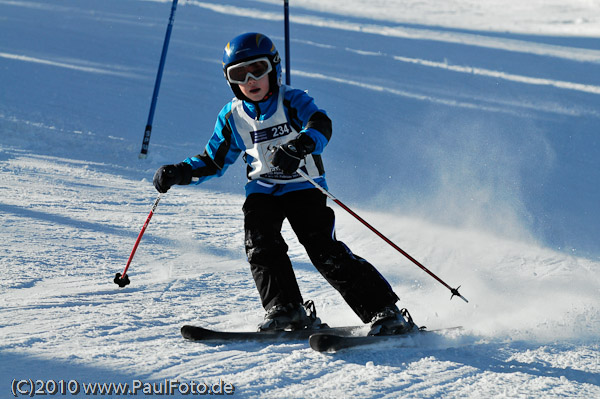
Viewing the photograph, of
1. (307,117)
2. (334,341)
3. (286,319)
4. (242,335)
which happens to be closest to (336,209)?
(307,117)

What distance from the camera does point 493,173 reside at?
7.36m

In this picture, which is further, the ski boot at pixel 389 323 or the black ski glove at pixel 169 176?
the black ski glove at pixel 169 176

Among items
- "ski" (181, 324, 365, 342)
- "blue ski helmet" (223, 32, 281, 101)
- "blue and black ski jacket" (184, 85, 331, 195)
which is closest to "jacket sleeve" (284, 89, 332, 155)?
"blue and black ski jacket" (184, 85, 331, 195)

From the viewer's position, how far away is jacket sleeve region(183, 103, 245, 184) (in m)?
3.64

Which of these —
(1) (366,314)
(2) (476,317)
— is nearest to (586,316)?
(2) (476,317)

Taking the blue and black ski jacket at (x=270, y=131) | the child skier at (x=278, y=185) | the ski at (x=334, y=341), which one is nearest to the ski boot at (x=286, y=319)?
the child skier at (x=278, y=185)

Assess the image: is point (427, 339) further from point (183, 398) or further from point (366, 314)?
point (183, 398)

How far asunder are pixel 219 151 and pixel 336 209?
8.40 ft

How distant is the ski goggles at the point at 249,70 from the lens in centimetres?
345

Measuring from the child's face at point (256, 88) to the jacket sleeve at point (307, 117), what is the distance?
5.1 inches

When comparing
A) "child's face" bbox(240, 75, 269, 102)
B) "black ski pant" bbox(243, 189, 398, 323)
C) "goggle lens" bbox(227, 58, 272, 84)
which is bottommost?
"black ski pant" bbox(243, 189, 398, 323)

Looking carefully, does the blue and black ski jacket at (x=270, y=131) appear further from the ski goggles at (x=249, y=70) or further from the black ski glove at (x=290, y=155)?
the black ski glove at (x=290, y=155)

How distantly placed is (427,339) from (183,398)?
1.29 metres

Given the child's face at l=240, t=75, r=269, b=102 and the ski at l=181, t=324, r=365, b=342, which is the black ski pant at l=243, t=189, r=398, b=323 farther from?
the child's face at l=240, t=75, r=269, b=102
